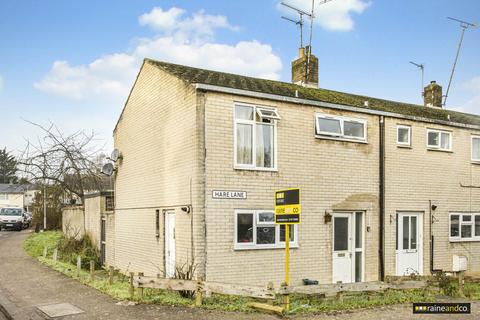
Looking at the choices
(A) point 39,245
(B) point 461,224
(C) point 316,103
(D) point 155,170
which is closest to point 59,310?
(D) point 155,170

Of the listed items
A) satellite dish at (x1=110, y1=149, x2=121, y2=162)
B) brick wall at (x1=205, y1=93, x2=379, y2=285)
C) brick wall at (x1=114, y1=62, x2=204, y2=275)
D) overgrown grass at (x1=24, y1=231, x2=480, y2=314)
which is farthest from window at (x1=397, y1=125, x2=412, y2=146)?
satellite dish at (x1=110, y1=149, x2=121, y2=162)

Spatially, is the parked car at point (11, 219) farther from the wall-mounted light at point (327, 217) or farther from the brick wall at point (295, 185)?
the wall-mounted light at point (327, 217)

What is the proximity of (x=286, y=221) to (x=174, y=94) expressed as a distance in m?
5.76

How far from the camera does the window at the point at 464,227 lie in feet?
52.6

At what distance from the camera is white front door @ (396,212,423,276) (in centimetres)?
1469

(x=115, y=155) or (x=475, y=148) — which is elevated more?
(x=475, y=148)

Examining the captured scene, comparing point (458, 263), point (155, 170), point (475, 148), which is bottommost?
point (458, 263)

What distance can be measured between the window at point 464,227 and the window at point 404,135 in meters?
3.19

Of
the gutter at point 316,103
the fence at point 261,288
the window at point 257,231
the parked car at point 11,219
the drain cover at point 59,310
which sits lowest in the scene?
the parked car at point 11,219

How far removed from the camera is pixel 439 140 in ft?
52.2

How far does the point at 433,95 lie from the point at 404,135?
7.78 meters

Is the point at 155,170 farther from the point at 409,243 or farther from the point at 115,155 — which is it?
the point at 409,243

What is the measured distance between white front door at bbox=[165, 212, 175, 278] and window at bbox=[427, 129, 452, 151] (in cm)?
898

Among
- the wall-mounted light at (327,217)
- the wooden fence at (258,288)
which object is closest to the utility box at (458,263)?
the wooden fence at (258,288)
